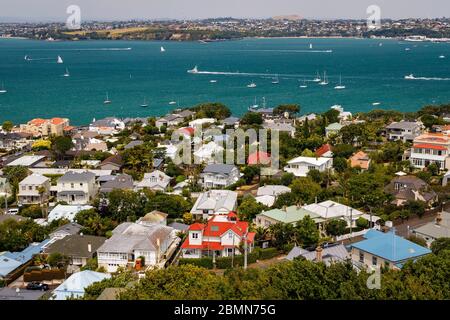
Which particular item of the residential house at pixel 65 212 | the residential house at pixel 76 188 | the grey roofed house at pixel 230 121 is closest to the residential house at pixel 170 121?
the grey roofed house at pixel 230 121

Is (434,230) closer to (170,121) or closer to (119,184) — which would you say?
(119,184)

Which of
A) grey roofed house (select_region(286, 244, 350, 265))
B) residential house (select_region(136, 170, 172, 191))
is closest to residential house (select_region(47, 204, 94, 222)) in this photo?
residential house (select_region(136, 170, 172, 191))

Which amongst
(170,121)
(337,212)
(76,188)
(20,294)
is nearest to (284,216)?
(337,212)

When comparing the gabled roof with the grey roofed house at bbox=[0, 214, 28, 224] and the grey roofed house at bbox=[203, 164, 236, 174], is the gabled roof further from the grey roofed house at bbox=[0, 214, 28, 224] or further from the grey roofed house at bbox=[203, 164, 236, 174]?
the grey roofed house at bbox=[0, 214, 28, 224]

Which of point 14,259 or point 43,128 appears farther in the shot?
point 43,128

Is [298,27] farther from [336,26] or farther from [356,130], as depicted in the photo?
[356,130]

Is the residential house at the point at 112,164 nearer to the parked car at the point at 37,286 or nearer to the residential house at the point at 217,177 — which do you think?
the residential house at the point at 217,177
